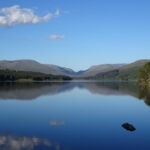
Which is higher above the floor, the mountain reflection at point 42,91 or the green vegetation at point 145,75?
the green vegetation at point 145,75

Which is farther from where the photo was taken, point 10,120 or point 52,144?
point 10,120

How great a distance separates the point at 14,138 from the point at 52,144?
388cm

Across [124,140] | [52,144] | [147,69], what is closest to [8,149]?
[52,144]

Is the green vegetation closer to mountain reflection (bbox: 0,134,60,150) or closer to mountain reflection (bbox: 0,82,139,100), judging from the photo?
mountain reflection (bbox: 0,82,139,100)

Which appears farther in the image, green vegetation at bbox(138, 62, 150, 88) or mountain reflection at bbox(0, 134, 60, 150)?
green vegetation at bbox(138, 62, 150, 88)

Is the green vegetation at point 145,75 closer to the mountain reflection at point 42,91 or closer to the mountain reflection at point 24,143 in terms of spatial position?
the mountain reflection at point 42,91

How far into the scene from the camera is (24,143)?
77.4 feet

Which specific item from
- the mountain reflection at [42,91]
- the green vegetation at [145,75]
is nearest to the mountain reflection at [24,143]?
the mountain reflection at [42,91]

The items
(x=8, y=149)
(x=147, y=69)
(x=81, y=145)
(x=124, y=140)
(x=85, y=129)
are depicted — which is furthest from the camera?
(x=147, y=69)

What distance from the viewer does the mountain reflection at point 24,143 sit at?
22109 millimetres

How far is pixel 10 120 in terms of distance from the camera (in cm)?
3538

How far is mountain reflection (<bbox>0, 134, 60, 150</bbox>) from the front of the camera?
22.1m

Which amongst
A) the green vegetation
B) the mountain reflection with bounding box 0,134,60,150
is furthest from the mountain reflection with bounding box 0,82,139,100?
the mountain reflection with bounding box 0,134,60,150

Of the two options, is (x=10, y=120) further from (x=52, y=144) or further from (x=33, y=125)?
(x=52, y=144)
